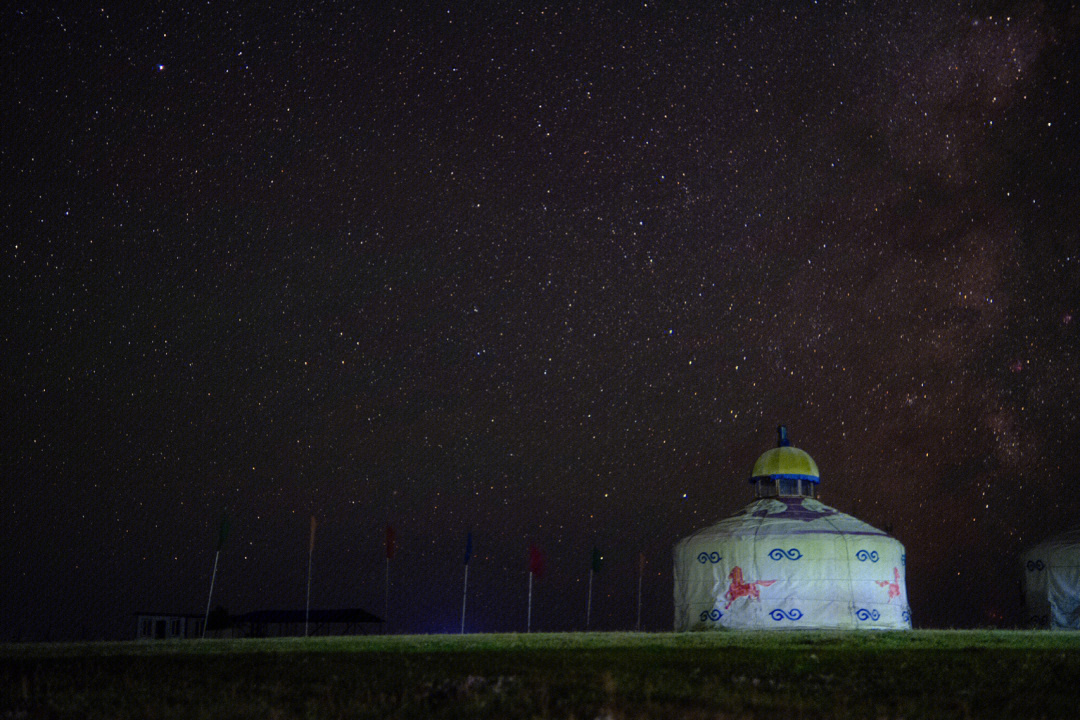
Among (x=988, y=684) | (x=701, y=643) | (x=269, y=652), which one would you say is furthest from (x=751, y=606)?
(x=988, y=684)

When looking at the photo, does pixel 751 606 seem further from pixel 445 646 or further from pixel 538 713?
pixel 538 713

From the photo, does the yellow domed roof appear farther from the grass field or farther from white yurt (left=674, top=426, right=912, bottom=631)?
the grass field

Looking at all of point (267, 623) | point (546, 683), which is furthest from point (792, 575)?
point (267, 623)

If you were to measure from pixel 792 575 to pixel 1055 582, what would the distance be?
11924 mm

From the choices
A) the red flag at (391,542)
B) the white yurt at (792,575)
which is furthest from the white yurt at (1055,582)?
the red flag at (391,542)

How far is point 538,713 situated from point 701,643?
9782mm

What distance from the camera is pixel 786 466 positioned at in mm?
36219

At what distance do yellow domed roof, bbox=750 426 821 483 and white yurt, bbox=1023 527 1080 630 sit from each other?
8539 millimetres

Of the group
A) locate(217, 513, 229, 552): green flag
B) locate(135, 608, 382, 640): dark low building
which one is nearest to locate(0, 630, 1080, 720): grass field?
locate(217, 513, 229, 552): green flag

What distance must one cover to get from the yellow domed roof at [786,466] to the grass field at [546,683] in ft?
68.5

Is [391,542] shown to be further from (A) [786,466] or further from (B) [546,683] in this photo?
(B) [546,683]

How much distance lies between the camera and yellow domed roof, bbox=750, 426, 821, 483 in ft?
118

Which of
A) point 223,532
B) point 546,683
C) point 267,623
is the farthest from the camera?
point 267,623

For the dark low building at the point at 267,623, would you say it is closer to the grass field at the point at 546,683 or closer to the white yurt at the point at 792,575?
the white yurt at the point at 792,575
